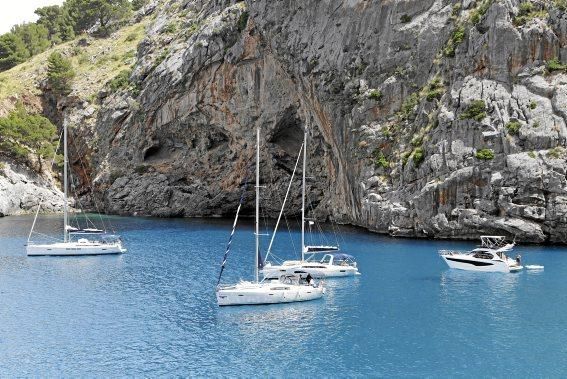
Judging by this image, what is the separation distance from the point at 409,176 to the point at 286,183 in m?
38.1

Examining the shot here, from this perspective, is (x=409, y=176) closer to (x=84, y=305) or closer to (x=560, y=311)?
(x=560, y=311)

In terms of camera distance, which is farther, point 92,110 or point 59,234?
point 92,110

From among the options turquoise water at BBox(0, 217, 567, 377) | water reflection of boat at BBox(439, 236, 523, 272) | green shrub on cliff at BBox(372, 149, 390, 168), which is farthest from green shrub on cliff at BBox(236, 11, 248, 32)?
water reflection of boat at BBox(439, 236, 523, 272)

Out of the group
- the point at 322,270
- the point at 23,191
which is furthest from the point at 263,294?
the point at 23,191

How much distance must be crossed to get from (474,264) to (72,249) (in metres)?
46.8

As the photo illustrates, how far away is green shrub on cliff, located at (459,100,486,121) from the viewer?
75.1 metres

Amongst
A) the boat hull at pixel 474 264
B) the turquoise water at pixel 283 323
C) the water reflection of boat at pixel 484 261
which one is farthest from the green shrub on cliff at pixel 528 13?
the boat hull at pixel 474 264

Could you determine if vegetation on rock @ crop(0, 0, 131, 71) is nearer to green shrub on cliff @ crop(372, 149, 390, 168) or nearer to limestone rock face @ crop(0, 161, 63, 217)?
limestone rock face @ crop(0, 161, 63, 217)

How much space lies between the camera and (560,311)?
4466 centimetres

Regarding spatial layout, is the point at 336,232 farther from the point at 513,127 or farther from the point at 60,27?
the point at 60,27

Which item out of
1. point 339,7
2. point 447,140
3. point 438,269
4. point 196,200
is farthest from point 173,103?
point 438,269

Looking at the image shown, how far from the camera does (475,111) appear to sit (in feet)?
248

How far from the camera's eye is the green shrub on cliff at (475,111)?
246ft

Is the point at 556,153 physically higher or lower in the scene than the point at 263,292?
higher
